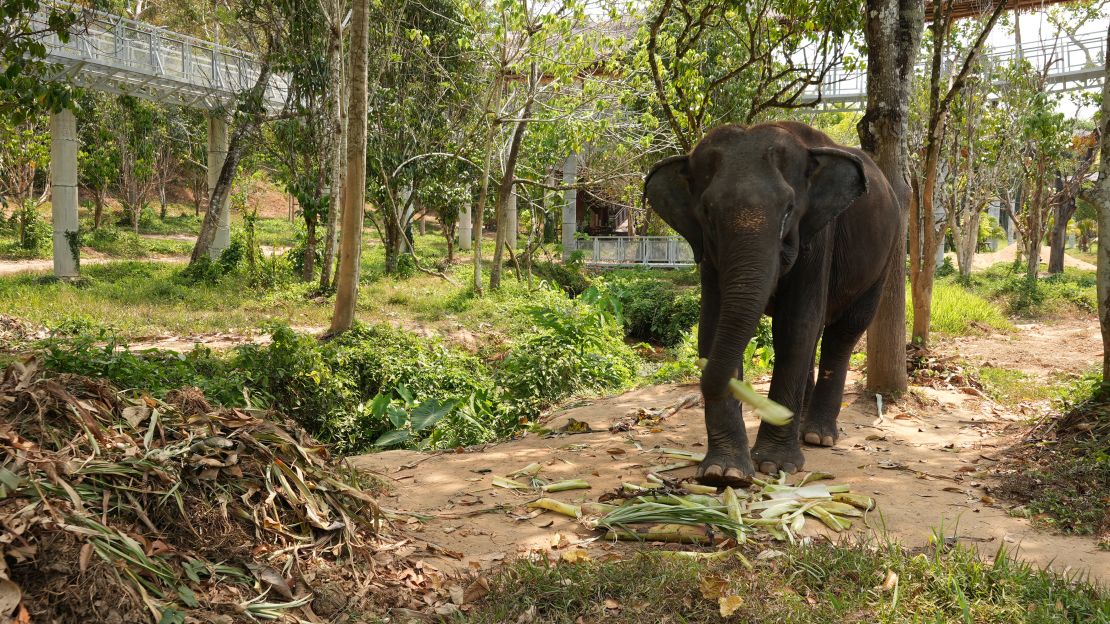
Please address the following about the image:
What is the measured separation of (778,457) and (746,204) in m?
1.98

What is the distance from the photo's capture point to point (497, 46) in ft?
58.9

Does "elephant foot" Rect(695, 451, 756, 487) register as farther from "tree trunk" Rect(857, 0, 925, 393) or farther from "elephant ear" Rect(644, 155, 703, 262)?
"tree trunk" Rect(857, 0, 925, 393)

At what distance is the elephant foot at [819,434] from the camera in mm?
7121

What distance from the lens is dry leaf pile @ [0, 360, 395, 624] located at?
3443mm

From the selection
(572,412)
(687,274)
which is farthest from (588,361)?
(687,274)

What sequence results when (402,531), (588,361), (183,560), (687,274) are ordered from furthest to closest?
(687,274)
(588,361)
(402,531)
(183,560)

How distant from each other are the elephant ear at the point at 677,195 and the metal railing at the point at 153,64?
539 inches

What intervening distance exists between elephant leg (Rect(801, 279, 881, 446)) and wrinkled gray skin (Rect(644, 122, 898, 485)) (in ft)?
2.31

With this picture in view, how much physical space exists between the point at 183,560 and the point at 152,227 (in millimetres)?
33022

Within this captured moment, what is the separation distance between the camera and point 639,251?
28.9 metres

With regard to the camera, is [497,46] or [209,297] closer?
[209,297]

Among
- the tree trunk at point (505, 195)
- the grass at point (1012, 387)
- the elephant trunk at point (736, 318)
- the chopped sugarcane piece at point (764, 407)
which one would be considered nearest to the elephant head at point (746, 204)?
the elephant trunk at point (736, 318)

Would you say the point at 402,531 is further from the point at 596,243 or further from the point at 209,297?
the point at 596,243

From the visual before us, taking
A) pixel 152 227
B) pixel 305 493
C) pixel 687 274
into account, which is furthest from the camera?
pixel 152 227
